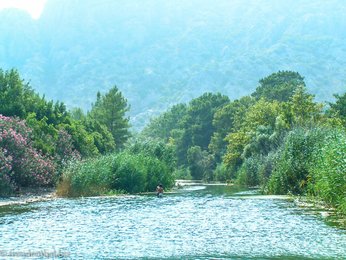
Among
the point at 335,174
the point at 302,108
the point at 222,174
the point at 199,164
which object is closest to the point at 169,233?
the point at 335,174

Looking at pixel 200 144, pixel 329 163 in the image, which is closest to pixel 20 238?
pixel 329 163

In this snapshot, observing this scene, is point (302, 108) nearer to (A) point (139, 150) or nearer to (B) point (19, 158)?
(A) point (139, 150)

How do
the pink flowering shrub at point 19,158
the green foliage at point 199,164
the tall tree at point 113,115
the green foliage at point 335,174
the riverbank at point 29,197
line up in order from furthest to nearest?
the green foliage at point 199,164 → the tall tree at point 113,115 → the pink flowering shrub at point 19,158 → the riverbank at point 29,197 → the green foliage at point 335,174

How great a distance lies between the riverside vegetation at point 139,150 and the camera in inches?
1577

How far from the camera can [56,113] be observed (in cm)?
6619

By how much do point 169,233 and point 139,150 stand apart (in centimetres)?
4094

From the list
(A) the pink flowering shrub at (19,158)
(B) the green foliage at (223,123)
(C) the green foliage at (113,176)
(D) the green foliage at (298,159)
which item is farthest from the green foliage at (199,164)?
(D) the green foliage at (298,159)

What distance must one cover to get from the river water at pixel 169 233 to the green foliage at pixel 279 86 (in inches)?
2772

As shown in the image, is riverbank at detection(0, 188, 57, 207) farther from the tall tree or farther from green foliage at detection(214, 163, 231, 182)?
the tall tree

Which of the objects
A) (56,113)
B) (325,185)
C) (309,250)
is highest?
(56,113)

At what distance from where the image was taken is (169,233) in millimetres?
22594

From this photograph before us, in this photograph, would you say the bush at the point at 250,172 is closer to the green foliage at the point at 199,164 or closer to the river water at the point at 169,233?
the river water at the point at 169,233

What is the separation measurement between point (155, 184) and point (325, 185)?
29008 millimetres

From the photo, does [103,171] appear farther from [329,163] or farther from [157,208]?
[329,163]
